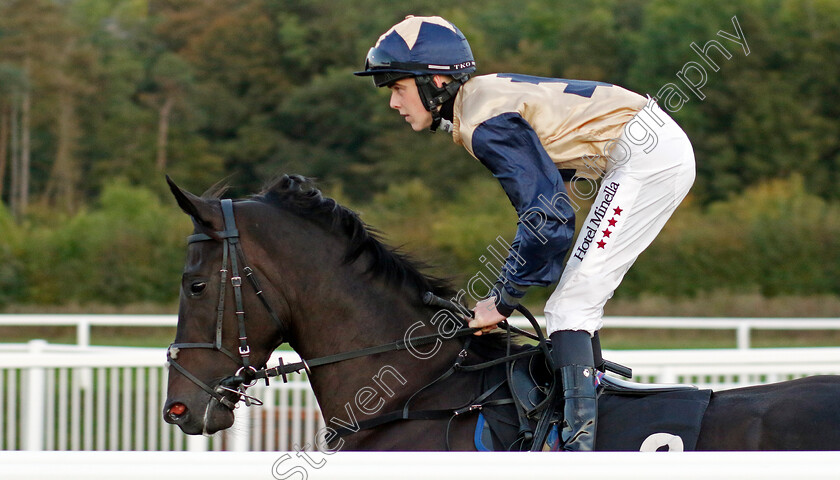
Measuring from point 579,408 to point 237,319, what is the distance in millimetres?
966

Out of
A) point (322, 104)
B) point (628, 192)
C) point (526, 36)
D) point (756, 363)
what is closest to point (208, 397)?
point (628, 192)

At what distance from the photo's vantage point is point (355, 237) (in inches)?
110

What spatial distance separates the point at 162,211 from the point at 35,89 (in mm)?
11605

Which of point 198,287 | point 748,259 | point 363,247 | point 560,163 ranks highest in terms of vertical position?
point 748,259

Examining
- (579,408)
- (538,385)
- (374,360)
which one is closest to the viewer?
(579,408)

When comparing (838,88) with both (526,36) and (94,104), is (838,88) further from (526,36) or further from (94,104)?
(94,104)

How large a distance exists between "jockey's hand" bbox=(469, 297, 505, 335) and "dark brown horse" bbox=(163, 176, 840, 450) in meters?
0.13

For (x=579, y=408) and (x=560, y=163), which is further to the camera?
(x=560, y=163)

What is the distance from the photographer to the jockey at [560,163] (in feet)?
8.13

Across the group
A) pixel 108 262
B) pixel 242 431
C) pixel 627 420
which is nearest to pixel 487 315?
pixel 627 420

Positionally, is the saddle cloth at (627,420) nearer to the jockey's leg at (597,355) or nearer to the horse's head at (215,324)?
the jockey's leg at (597,355)

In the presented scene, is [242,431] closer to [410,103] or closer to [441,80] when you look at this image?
[410,103]

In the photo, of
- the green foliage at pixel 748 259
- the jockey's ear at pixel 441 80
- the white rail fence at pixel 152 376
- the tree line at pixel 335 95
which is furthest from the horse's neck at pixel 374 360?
the tree line at pixel 335 95

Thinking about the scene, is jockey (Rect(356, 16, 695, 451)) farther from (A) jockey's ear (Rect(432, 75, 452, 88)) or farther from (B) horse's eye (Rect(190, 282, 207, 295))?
(B) horse's eye (Rect(190, 282, 207, 295))
